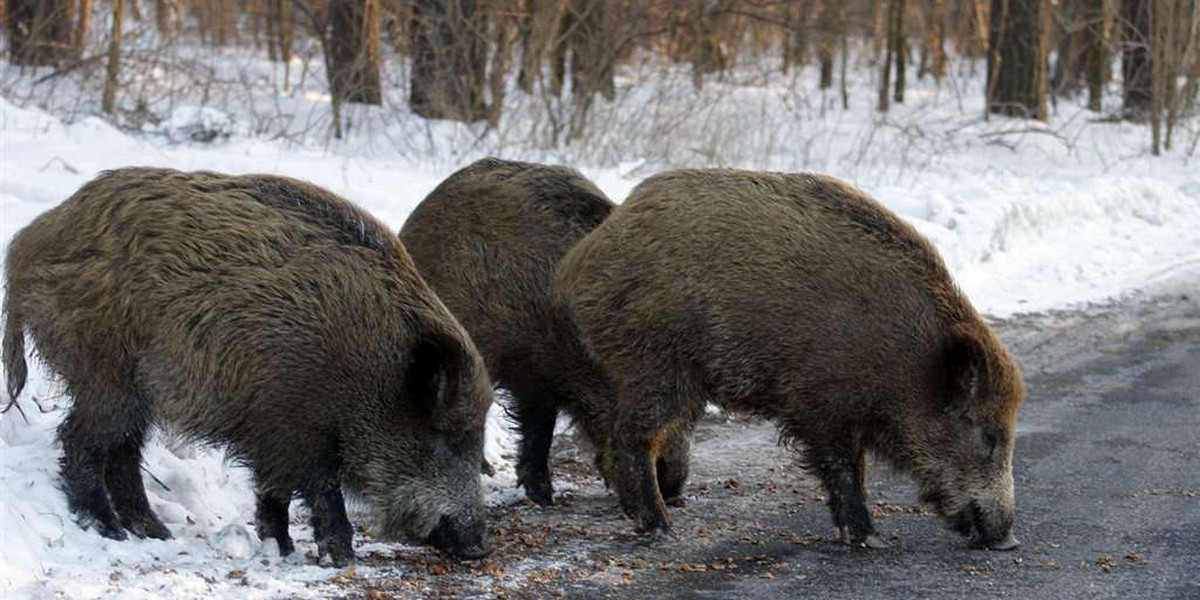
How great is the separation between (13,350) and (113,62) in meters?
8.87

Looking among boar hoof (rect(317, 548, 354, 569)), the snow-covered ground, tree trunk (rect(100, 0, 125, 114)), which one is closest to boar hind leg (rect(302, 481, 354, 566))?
boar hoof (rect(317, 548, 354, 569))

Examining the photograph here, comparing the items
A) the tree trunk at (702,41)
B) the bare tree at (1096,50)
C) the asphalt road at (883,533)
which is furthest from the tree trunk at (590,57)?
the bare tree at (1096,50)

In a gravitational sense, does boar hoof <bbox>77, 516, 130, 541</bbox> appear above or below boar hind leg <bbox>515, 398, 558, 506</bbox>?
above

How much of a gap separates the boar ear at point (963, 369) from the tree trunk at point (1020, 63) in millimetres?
17523

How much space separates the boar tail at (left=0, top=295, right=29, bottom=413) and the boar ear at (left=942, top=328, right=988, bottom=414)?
12.1 ft

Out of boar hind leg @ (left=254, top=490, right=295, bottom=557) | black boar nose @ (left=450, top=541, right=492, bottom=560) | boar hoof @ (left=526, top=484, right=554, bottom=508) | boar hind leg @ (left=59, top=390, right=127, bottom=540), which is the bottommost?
boar hoof @ (left=526, top=484, right=554, bottom=508)

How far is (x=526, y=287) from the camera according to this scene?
7180 millimetres

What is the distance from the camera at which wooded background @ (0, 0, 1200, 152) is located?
16.0m

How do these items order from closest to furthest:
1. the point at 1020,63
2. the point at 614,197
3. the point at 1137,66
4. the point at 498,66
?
the point at 614,197, the point at 498,66, the point at 1020,63, the point at 1137,66

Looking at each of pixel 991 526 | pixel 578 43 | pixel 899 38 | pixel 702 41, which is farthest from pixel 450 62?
pixel 899 38

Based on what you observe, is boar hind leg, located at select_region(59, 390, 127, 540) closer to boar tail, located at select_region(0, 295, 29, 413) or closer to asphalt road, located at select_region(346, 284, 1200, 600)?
boar tail, located at select_region(0, 295, 29, 413)

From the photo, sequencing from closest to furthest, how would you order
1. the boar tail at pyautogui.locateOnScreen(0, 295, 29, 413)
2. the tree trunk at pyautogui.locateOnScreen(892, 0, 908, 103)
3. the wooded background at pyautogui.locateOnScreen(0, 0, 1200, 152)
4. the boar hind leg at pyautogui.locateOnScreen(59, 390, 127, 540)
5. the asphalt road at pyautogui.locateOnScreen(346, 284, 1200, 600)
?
the asphalt road at pyautogui.locateOnScreen(346, 284, 1200, 600) < the boar hind leg at pyautogui.locateOnScreen(59, 390, 127, 540) < the boar tail at pyautogui.locateOnScreen(0, 295, 29, 413) < the wooded background at pyautogui.locateOnScreen(0, 0, 1200, 152) < the tree trunk at pyautogui.locateOnScreen(892, 0, 908, 103)

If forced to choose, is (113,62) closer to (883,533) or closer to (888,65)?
(883,533)

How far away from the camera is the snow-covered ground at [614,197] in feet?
18.2
